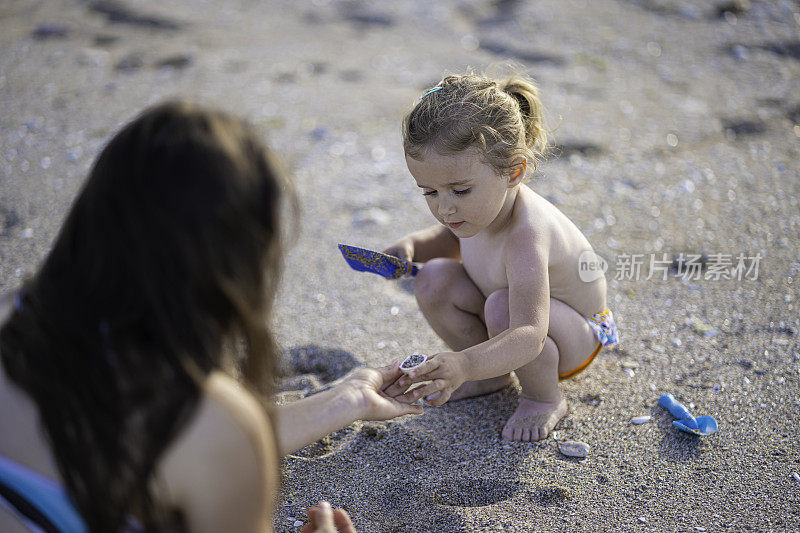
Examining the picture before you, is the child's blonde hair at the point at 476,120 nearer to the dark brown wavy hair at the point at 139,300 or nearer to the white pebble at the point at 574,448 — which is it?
the white pebble at the point at 574,448

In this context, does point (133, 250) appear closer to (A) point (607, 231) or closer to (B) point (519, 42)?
(A) point (607, 231)

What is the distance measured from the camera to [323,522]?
1.80 meters

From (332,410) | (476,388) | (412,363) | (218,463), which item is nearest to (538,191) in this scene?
(476,388)

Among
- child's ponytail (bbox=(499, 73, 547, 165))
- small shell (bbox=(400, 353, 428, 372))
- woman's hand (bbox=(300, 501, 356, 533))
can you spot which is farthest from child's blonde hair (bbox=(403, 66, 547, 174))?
woman's hand (bbox=(300, 501, 356, 533))

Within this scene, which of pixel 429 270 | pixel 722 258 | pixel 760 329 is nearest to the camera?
pixel 429 270

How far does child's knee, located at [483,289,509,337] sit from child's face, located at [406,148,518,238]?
26 cm

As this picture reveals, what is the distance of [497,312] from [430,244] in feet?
1.93

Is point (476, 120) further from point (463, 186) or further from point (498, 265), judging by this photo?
point (498, 265)

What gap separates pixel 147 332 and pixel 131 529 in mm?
410

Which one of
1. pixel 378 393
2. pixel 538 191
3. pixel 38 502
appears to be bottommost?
pixel 538 191

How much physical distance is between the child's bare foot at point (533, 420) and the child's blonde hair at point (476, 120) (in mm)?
935

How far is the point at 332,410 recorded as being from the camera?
2004mm

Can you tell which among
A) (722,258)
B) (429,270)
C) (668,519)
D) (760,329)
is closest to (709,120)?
(722,258)

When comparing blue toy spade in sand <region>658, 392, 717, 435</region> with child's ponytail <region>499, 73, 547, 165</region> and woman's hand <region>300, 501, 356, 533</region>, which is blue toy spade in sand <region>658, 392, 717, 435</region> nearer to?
child's ponytail <region>499, 73, 547, 165</region>
